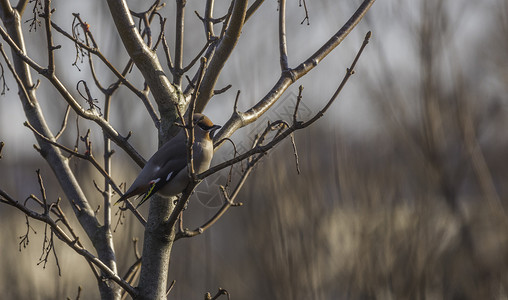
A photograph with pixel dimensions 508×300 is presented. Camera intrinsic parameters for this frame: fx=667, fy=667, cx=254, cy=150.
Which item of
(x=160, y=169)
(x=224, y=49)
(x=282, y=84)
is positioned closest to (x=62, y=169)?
(x=160, y=169)

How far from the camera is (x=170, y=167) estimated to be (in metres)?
3.05

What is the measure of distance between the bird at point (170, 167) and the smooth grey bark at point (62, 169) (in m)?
0.18

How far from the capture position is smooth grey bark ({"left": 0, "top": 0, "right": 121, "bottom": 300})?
8.75 ft

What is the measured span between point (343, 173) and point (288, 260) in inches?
25.2

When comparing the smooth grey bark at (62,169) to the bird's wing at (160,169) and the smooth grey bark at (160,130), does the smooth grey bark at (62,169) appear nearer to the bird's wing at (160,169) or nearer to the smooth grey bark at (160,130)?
the bird's wing at (160,169)

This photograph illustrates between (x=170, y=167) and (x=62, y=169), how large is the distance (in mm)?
504

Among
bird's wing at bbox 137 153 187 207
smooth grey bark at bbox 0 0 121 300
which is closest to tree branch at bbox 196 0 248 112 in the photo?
bird's wing at bbox 137 153 187 207

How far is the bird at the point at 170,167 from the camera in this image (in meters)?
2.76

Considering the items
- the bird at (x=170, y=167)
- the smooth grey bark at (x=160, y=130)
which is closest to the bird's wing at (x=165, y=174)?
the bird at (x=170, y=167)

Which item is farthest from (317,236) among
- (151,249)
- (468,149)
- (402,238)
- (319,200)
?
(151,249)

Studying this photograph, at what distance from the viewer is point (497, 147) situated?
612 cm

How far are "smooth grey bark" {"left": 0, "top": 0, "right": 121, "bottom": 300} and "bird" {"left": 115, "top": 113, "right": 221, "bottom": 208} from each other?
18cm

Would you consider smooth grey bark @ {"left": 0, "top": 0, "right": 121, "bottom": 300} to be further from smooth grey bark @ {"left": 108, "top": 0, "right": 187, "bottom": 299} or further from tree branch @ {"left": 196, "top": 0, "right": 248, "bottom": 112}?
tree branch @ {"left": 196, "top": 0, "right": 248, "bottom": 112}

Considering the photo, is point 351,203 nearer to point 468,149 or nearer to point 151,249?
point 468,149
